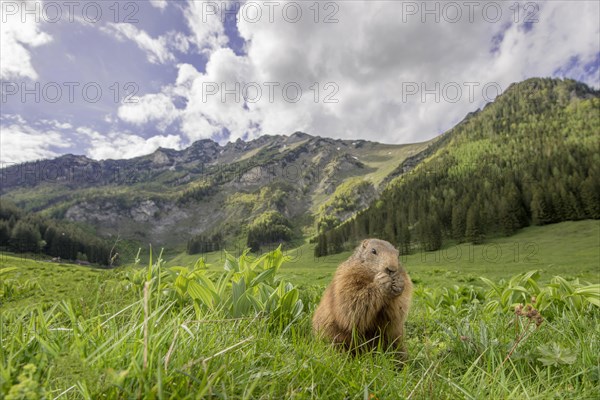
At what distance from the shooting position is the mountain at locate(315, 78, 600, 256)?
7944cm

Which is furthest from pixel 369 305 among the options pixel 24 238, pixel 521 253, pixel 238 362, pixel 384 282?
pixel 24 238

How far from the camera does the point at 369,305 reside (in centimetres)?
317

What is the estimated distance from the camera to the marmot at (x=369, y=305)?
3.14m

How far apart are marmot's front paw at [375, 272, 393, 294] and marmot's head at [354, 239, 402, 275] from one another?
0.29ft

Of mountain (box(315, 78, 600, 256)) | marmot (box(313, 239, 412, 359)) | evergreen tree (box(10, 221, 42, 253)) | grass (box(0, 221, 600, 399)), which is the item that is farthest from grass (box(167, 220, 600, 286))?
evergreen tree (box(10, 221, 42, 253))

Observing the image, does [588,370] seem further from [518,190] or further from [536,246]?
[518,190]

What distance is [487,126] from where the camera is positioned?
187375mm

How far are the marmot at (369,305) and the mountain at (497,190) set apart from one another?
86141 millimetres

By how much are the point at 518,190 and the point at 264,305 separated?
105529mm

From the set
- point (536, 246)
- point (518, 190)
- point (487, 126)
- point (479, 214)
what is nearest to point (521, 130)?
point (487, 126)

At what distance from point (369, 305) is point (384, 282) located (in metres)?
0.30

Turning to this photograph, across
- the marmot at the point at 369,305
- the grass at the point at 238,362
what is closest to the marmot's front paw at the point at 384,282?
the marmot at the point at 369,305

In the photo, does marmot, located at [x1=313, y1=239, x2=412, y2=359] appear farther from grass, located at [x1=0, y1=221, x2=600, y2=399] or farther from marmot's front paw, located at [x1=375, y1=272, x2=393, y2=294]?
grass, located at [x1=0, y1=221, x2=600, y2=399]

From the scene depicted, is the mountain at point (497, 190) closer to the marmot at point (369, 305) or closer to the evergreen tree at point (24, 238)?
the marmot at point (369, 305)
